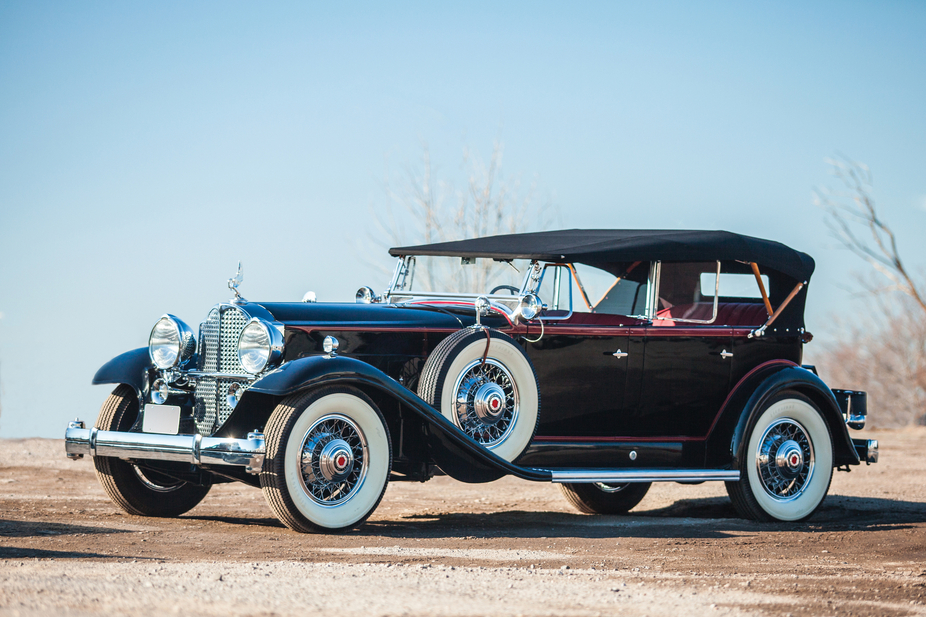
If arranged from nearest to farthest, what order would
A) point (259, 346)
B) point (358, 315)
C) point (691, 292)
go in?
point (259, 346), point (358, 315), point (691, 292)

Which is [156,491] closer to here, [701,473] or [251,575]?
[251,575]

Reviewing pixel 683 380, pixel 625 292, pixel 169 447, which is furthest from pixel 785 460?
pixel 169 447

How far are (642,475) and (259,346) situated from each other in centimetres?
263

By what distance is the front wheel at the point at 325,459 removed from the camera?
19.4ft

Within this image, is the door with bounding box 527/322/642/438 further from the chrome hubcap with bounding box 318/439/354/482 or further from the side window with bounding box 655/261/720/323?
the chrome hubcap with bounding box 318/439/354/482

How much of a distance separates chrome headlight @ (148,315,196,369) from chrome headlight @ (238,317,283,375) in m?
0.58

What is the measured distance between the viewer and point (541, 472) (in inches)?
266

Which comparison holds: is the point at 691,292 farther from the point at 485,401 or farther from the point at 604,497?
the point at 485,401

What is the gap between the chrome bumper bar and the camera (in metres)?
5.86

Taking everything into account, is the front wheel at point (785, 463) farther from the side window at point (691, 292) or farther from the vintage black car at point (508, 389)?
the side window at point (691, 292)

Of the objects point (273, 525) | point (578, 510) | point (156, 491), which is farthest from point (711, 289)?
point (156, 491)

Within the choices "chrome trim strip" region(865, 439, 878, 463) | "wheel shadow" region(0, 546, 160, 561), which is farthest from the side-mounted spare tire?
"chrome trim strip" region(865, 439, 878, 463)

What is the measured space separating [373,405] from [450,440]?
1.70ft

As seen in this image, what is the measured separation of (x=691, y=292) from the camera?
812 cm
